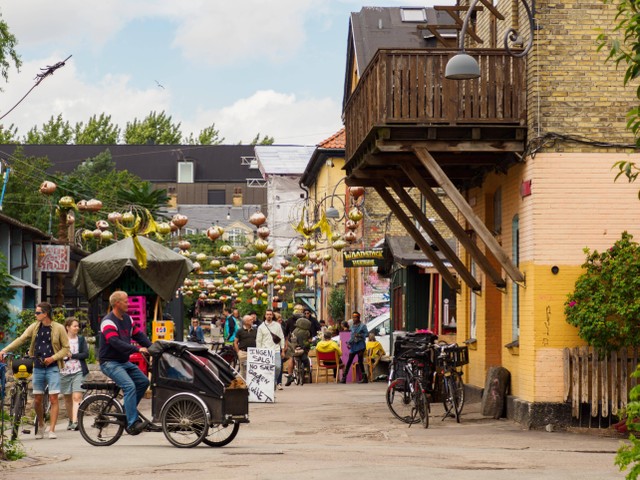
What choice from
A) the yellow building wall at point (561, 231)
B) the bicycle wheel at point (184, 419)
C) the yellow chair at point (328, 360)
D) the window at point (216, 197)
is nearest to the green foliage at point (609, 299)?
the yellow building wall at point (561, 231)

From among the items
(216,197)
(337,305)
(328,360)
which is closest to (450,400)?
(328,360)

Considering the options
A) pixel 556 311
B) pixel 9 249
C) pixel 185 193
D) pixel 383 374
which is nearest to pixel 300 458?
pixel 556 311

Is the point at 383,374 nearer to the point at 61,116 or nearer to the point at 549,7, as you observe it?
the point at 549,7

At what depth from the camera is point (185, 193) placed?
128500 millimetres

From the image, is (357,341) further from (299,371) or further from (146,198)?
(146,198)

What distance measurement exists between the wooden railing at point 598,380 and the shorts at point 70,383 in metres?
6.80

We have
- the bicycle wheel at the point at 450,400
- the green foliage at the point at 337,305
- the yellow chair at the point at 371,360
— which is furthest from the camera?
the green foliage at the point at 337,305

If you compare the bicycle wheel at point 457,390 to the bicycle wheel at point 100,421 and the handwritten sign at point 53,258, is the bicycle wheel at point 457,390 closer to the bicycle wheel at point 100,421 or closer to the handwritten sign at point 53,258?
the bicycle wheel at point 100,421

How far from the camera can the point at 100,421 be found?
50.7 ft

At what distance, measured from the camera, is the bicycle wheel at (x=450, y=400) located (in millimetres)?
19516

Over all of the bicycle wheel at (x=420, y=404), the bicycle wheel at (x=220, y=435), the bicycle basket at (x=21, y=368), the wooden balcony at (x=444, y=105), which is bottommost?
the bicycle wheel at (x=220, y=435)

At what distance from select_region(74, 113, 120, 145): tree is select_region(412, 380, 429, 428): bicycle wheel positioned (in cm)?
11800

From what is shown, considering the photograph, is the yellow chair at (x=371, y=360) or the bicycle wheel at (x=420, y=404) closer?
the bicycle wheel at (x=420, y=404)

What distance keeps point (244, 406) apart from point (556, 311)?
5080mm
